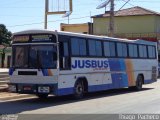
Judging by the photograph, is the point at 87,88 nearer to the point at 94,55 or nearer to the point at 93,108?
the point at 94,55

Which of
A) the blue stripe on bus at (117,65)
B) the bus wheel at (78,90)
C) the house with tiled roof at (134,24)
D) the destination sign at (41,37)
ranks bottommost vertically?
the bus wheel at (78,90)

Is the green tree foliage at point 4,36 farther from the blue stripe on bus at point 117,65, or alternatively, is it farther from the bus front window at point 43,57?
the bus front window at point 43,57

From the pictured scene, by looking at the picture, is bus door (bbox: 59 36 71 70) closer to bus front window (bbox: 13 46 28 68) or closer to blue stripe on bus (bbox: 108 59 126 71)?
bus front window (bbox: 13 46 28 68)

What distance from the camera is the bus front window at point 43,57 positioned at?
17.2 meters

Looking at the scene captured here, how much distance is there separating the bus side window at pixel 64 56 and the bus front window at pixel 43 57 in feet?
1.29


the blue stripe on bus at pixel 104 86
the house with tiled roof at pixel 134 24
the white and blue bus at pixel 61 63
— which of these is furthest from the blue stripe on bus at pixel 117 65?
the house with tiled roof at pixel 134 24

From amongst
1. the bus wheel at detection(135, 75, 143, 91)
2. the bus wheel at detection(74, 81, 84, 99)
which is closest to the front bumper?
the bus wheel at detection(74, 81, 84, 99)

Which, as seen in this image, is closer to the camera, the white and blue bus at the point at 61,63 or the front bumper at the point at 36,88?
the front bumper at the point at 36,88

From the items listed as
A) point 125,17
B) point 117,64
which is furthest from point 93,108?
point 125,17

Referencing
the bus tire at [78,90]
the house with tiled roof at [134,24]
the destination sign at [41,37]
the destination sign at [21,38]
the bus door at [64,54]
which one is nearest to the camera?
the destination sign at [41,37]

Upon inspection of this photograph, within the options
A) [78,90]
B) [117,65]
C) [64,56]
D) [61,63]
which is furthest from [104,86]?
[61,63]

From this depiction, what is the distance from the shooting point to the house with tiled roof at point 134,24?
5769 cm

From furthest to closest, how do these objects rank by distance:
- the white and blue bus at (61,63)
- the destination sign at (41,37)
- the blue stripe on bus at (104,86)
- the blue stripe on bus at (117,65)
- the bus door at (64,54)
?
the blue stripe on bus at (117,65), the blue stripe on bus at (104,86), the bus door at (64,54), the destination sign at (41,37), the white and blue bus at (61,63)

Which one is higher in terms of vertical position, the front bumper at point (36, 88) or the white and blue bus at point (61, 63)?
the white and blue bus at point (61, 63)
